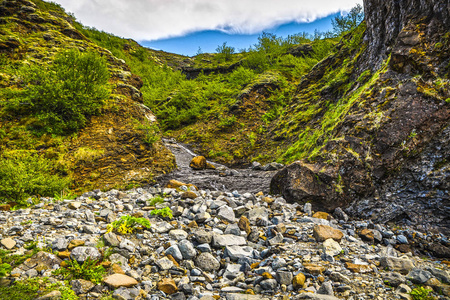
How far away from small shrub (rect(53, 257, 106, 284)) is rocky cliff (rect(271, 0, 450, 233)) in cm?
592

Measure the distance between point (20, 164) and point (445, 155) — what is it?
1294cm

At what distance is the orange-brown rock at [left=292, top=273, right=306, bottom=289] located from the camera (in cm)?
326

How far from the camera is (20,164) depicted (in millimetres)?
6828

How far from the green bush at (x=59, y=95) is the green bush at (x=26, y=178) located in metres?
2.01

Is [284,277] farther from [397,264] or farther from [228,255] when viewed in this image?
[397,264]

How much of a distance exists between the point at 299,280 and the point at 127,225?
3.82 m

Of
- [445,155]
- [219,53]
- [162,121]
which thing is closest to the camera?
[445,155]

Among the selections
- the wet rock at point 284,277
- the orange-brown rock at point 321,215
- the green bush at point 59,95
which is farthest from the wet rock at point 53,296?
the green bush at point 59,95

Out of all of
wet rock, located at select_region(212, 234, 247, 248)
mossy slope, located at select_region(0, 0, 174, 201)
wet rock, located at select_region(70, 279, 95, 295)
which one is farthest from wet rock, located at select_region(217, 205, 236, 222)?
mossy slope, located at select_region(0, 0, 174, 201)

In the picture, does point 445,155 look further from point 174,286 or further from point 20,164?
point 20,164

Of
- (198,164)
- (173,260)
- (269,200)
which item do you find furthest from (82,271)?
(198,164)

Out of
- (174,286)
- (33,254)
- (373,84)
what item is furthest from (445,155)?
(33,254)

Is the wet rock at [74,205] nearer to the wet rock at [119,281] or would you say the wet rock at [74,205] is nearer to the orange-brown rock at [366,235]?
the wet rock at [119,281]

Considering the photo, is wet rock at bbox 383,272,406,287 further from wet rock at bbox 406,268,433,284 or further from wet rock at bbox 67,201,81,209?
wet rock at bbox 67,201,81,209
